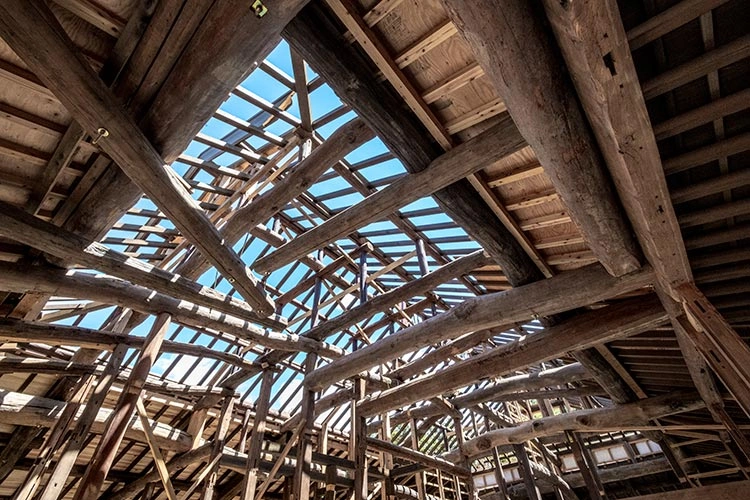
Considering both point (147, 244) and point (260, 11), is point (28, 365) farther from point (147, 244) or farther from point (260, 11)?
point (260, 11)

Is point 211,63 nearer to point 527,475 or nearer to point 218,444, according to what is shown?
point 218,444

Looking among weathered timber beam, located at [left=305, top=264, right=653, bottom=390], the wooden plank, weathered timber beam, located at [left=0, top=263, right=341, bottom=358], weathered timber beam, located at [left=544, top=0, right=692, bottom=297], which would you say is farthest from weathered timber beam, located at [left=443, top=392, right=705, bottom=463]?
weathered timber beam, located at [left=544, top=0, right=692, bottom=297]

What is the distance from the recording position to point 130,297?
4.57 metres

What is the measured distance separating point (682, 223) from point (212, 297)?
4909 mm

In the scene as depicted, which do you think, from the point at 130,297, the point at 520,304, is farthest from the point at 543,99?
the point at 130,297

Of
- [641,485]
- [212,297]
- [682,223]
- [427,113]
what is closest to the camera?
[427,113]

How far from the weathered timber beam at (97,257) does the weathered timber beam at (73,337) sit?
2366 mm

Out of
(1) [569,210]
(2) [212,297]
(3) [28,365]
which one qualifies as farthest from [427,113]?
(3) [28,365]

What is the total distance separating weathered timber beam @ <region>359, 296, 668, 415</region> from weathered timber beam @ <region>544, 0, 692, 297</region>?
157 cm

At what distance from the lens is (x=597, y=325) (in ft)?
14.9

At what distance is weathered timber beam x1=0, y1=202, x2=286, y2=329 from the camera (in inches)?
117

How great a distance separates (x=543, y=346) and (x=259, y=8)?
510cm

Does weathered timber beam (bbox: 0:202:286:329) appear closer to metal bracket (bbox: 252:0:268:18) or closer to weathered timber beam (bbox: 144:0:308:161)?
weathered timber beam (bbox: 144:0:308:161)

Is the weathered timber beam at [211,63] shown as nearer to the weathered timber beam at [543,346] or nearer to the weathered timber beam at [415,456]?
the weathered timber beam at [543,346]
